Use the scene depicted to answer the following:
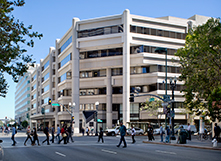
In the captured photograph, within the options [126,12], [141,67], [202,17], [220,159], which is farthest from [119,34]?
[220,159]

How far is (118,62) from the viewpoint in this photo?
6706cm

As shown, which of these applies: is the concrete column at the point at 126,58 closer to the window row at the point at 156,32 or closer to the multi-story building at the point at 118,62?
the multi-story building at the point at 118,62

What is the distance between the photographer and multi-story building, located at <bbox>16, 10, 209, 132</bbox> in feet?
212

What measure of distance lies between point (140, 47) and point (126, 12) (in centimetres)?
805

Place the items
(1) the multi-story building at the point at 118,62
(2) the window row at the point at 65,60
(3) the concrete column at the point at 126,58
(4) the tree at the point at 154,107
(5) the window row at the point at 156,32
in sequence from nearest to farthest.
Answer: (4) the tree at the point at 154,107 < (3) the concrete column at the point at 126,58 < (1) the multi-story building at the point at 118,62 < (5) the window row at the point at 156,32 < (2) the window row at the point at 65,60

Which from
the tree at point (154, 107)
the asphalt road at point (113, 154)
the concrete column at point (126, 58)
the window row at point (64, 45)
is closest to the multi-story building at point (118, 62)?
the concrete column at point (126, 58)

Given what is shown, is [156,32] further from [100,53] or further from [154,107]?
[154,107]

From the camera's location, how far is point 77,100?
6731 cm

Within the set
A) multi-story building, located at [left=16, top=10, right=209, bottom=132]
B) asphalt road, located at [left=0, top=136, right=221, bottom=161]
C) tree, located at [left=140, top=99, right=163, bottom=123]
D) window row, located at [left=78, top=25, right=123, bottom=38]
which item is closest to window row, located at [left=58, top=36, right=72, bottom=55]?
multi-story building, located at [left=16, top=10, right=209, bottom=132]

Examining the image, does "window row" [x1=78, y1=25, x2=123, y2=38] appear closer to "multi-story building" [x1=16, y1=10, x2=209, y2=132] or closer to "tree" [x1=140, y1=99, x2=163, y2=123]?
"multi-story building" [x1=16, y1=10, x2=209, y2=132]

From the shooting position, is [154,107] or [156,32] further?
[156,32]

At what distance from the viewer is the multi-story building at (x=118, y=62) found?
64625mm

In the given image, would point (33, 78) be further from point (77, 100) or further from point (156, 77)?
point (156, 77)

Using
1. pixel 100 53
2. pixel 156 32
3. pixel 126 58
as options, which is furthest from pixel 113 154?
pixel 100 53
